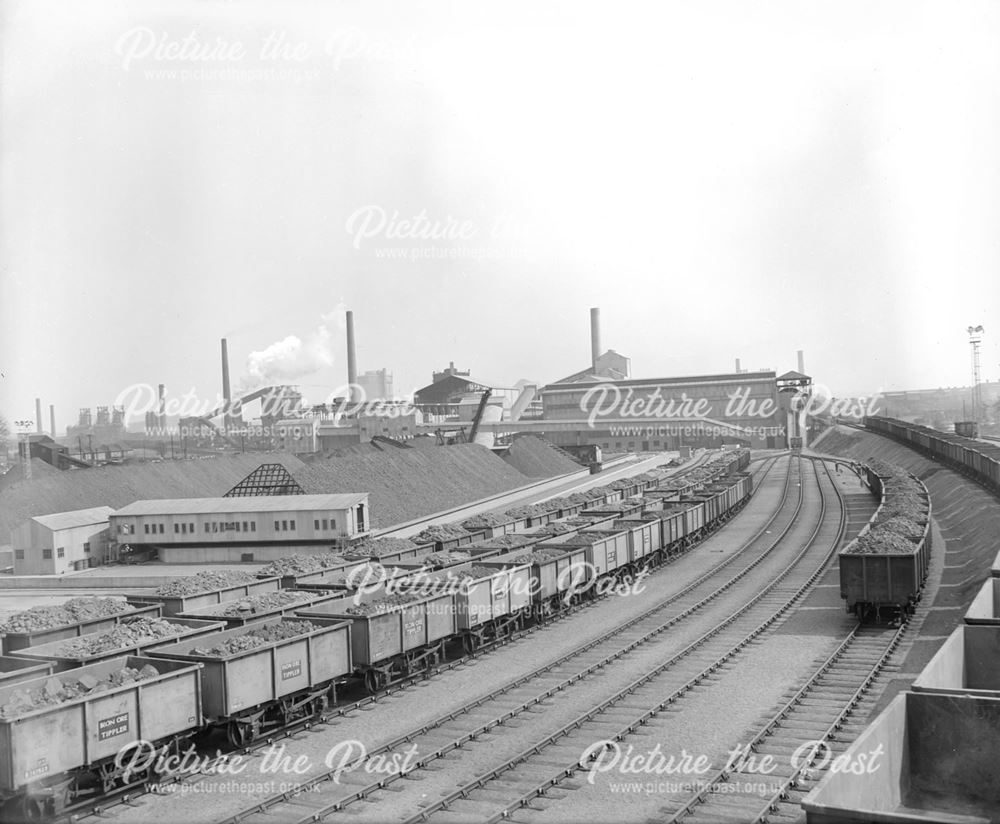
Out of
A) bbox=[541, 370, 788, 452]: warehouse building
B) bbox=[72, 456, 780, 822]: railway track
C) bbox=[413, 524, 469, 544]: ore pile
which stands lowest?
bbox=[72, 456, 780, 822]: railway track

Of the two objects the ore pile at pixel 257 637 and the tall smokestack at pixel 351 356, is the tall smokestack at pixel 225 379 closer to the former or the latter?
the tall smokestack at pixel 351 356

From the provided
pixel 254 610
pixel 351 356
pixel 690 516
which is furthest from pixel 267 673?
pixel 351 356

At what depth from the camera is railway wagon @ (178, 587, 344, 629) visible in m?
15.0

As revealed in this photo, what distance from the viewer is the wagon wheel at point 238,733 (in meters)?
12.2

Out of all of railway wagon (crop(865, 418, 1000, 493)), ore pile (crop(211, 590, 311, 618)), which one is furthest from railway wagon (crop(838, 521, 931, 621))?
railway wagon (crop(865, 418, 1000, 493))

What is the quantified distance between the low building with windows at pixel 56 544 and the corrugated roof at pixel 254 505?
1651 mm

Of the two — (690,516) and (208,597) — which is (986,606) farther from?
(690,516)

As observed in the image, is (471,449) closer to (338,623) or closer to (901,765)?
(338,623)

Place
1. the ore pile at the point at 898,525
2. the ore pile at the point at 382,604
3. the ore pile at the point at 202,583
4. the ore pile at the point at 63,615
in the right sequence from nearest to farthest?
1. the ore pile at the point at 382,604
2. the ore pile at the point at 63,615
3. the ore pile at the point at 202,583
4. the ore pile at the point at 898,525

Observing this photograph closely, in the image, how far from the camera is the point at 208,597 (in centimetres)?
1814

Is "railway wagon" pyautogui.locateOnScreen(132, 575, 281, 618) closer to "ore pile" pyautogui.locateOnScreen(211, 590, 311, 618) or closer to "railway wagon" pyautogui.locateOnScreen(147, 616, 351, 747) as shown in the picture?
"ore pile" pyautogui.locateOnScreen(211, 590, 311, 618)

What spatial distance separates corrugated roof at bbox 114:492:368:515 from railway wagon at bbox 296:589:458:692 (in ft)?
57.0

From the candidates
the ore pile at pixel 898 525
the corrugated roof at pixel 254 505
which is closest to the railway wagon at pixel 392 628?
the ore pile at pixel 898 525

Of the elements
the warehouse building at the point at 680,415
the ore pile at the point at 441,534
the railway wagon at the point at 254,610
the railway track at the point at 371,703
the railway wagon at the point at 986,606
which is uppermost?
the warehouse building at the point at 680,415
